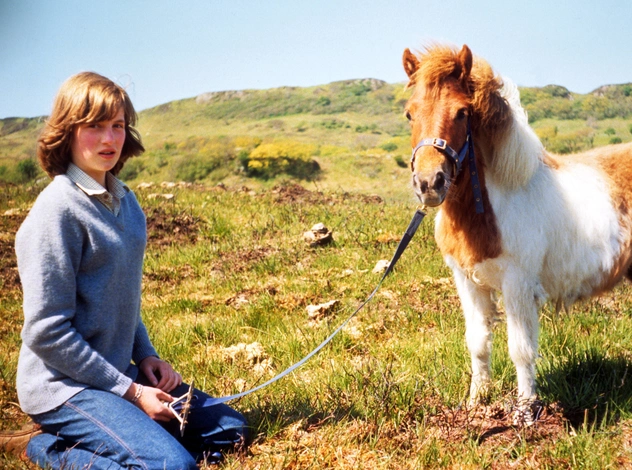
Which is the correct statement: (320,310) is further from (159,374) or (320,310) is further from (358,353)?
(159,374)

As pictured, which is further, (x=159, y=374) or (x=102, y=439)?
(x=159, y=374)

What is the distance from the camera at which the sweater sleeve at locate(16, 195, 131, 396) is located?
2195 millimetres

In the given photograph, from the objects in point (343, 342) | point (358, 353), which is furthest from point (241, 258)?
point (358, 353)

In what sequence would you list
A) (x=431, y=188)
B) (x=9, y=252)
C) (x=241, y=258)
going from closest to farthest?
(x=431, y=188)
(x=241, y=258)
(x=9, y=252)

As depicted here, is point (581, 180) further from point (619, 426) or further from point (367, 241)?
point (367, 241)

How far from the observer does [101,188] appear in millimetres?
2443

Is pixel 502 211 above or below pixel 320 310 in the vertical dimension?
above

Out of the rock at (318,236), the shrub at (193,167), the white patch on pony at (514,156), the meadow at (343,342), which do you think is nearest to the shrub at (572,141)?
the meadow at (343,342)

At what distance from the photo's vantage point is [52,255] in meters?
2.21

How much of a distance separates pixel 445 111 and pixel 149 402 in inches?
78.5

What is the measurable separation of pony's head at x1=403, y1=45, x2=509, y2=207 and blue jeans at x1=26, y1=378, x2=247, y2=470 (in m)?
1.59

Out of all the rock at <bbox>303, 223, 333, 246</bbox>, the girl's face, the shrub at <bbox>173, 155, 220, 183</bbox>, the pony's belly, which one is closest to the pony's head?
the pony's belly

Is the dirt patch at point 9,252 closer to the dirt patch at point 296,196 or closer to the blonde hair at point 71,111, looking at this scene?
the dirt patch at point 296,196

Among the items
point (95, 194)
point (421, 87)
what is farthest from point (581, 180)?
point (95, 194)
